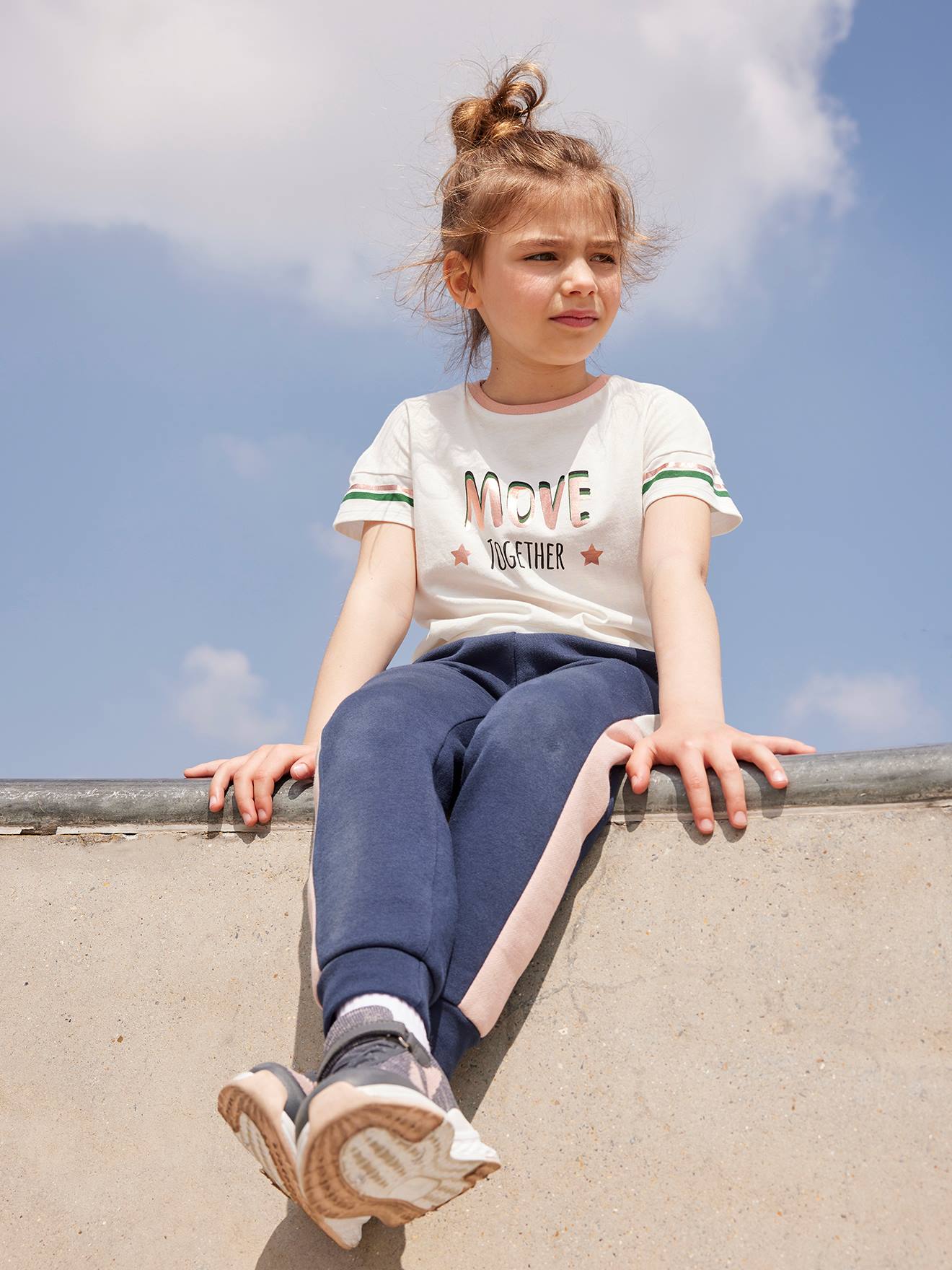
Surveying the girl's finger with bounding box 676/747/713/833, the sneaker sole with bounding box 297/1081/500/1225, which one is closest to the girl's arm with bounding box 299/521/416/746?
the girl's finger with bounding box 676/747/713/833

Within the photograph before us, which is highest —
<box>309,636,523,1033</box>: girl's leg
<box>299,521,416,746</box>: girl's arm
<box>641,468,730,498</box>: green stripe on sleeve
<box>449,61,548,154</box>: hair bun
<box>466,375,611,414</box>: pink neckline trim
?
<box>449,61,548,154</box>: hair bun

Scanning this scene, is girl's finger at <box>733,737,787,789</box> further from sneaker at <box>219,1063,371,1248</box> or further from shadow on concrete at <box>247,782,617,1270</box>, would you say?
sneaker at <box>219,1063,371,1248</box>

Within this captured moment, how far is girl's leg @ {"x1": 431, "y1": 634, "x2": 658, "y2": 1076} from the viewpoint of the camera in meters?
1.38

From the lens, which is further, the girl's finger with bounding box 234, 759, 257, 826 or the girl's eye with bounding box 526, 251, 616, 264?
the girl's eye with bounding box 526, 251, 616, 264

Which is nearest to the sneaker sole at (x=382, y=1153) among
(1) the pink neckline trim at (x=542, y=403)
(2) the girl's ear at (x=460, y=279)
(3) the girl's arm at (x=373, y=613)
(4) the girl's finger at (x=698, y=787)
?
(4) the girl's finger at (x=698, y=787)

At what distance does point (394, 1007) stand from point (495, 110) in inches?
79.3

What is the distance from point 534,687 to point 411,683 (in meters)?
0.19

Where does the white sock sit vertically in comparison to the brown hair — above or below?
below

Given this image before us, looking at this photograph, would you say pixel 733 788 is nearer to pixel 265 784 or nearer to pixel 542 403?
pixel 265 784

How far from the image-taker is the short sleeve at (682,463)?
6.85ft

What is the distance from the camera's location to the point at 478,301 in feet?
7.78

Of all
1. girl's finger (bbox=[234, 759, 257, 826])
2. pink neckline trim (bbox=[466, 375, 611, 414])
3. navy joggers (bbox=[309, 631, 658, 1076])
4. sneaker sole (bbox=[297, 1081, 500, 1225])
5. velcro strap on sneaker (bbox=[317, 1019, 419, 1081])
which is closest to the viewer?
Result: sneaker sole (bbox=[297, 1081, 500, 1225])

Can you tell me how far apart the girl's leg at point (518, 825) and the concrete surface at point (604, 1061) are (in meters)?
0.10

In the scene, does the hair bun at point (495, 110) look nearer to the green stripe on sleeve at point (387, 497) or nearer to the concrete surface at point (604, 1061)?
the green stripe on sleeve at point (387, 497)
